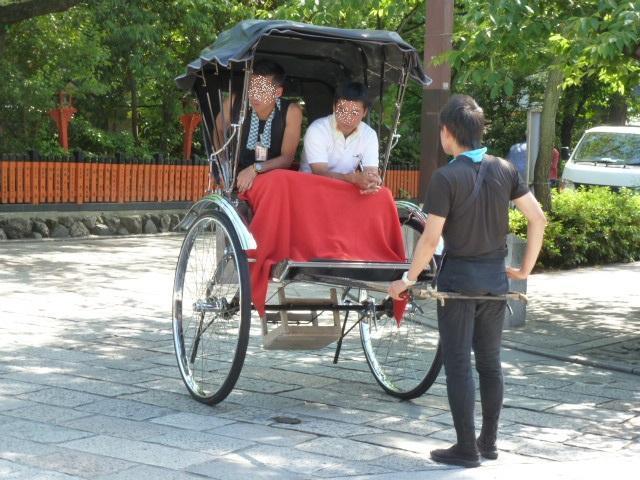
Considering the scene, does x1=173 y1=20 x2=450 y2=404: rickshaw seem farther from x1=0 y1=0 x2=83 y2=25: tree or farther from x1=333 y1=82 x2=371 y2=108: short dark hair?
x1=0 y1=0 x2=83 y2=25: tree

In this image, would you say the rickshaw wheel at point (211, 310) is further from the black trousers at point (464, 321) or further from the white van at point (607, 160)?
the white van at point (607, 160)

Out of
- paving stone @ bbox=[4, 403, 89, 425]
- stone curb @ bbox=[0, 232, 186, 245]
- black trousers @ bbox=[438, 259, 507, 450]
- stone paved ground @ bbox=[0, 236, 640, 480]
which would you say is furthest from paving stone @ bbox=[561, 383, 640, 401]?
stone curb @ bbox=[0, 232, 186, 245]

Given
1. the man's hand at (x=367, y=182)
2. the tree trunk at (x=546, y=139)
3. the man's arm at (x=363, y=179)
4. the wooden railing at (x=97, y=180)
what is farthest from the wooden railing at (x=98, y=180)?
the man's hand at (x=367, y=182)

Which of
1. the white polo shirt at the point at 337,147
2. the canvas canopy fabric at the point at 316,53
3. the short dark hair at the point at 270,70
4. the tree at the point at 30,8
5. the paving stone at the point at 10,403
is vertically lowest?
the paving stone at the point at 10,403

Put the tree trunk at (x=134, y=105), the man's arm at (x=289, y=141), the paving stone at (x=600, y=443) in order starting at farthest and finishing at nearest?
the tree trunk at (x=134, y=105)
the man's arm at (x=289, y=141)
the paving stone at (x=600, y=443)

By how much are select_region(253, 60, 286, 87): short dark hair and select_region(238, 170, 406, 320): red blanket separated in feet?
2.97

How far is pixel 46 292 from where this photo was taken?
35.3 ft

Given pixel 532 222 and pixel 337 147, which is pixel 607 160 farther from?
pixel 532 222

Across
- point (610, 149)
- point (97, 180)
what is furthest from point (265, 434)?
point (610, 149)

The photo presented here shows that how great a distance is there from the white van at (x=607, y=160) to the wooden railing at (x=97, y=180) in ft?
22.2

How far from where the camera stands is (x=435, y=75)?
34.4 ft

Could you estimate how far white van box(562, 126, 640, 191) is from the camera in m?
20.1

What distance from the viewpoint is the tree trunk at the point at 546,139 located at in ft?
49.8

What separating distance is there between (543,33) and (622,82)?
231 centimetres
